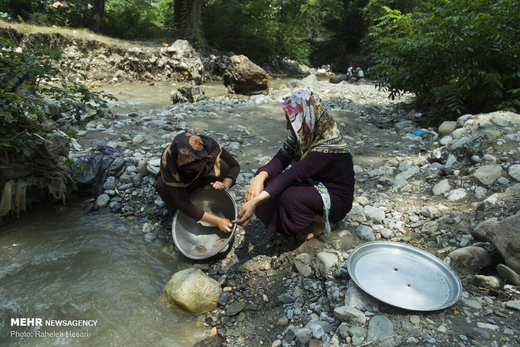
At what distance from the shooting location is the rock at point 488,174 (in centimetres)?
277

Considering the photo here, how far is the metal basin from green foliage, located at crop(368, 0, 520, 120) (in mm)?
3661

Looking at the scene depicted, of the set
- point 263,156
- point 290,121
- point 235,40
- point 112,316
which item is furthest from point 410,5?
point 112,316

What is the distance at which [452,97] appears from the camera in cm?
457

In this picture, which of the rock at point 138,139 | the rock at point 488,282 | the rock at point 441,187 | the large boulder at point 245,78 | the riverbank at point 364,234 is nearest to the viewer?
the riverbank at point 364,234

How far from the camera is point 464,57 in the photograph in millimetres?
4543

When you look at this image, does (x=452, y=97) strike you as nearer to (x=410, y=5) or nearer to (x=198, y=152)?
(x=198, y=152)

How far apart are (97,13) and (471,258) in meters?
14.9

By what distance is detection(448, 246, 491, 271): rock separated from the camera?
194 centimetres

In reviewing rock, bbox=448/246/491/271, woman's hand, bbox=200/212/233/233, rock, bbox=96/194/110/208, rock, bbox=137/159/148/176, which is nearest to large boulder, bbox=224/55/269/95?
rock, bbox=137/159/148/176

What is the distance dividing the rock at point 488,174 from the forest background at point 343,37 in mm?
1648

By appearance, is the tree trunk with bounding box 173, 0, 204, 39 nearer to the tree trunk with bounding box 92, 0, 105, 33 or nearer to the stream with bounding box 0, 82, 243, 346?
the tree trunk with bounding box 92, 0, 105, 33

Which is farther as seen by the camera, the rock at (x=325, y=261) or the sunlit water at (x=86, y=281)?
the rock at (x=325, y=261)

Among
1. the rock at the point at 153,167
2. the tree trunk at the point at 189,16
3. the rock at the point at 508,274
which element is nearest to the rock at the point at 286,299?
the rock at the point at 508,274

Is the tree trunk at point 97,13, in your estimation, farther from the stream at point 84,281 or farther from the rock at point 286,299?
the rock at point 286,299
